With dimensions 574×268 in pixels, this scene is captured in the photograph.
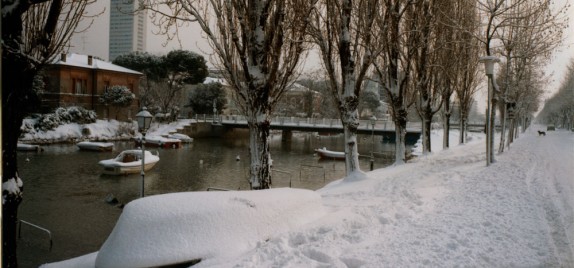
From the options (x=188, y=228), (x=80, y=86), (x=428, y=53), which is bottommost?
(x=188, y=228)

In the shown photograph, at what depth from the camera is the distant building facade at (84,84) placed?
44281mm

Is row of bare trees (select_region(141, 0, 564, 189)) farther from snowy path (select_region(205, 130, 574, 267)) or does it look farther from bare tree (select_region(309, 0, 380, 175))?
snowy path (select_region(205, 130, 574, 267))

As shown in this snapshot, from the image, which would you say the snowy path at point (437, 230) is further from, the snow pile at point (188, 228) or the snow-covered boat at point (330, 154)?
the snow-covered boat at point (330, 154)

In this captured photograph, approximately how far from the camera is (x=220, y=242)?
5.36 meters

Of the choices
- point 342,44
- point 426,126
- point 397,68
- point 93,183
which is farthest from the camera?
point 426,126

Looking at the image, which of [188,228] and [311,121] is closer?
[188,228]

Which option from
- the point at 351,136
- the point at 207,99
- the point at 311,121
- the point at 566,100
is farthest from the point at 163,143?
the point at 566,100

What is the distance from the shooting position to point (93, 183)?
2197cm

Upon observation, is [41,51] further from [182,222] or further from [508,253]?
[508,253]

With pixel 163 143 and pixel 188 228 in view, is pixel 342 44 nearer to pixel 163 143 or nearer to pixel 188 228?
pixel 188 228

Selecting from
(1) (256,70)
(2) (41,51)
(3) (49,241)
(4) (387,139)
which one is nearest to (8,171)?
(2) (41,51)

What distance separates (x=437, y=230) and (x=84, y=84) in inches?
1924

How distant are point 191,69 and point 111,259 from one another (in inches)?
2023

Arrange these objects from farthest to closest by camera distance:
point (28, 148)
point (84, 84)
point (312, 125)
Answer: point (312, 125) → point (84, 84) → point (28, 148)
